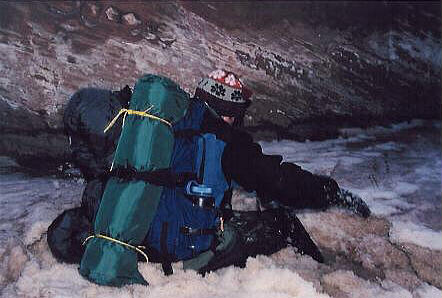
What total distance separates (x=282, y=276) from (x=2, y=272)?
2.31 meters

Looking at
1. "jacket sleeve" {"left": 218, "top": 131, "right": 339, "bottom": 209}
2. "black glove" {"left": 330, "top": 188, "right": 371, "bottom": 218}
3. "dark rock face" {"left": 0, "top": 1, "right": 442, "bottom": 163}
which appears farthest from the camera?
"dark rock face" {"left": 0, "top": 1, "right": 442, "bottom": 163}

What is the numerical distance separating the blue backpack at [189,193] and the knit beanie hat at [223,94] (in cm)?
28

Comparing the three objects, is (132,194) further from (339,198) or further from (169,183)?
(339,198)

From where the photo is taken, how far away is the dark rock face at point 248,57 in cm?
624

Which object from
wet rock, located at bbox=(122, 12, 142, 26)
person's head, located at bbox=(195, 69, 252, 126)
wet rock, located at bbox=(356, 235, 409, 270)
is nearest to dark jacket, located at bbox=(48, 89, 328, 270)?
person's head, located at bbox=(195, 69, 252, 126)

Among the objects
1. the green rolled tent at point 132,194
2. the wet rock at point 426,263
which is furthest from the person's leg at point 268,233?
the green rolled tent at point 132,194

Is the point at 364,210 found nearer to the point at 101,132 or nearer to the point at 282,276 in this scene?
the point at 282,276

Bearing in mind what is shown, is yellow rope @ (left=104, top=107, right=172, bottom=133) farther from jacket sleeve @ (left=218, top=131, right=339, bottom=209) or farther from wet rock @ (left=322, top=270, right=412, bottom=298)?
wet rock @ (left=322, top=270, right=412, bottom=298)

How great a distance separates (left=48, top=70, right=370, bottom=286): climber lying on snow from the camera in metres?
3.00

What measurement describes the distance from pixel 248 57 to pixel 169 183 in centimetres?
461

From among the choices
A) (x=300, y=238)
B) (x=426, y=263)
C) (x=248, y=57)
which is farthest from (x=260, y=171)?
(x=248, y=57)

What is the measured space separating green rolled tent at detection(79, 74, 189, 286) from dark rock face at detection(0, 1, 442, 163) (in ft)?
11.4

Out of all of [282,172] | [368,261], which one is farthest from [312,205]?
[368,261]

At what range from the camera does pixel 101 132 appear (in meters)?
3.05
